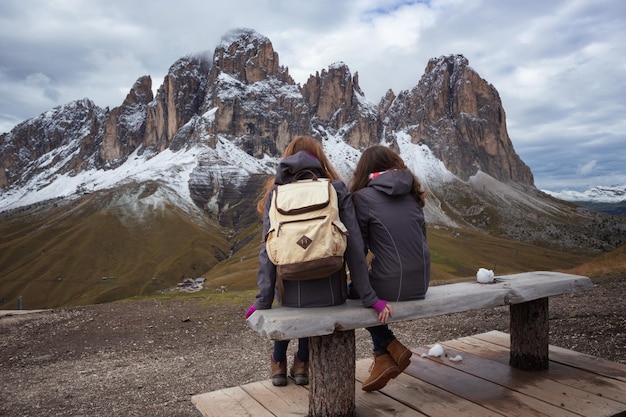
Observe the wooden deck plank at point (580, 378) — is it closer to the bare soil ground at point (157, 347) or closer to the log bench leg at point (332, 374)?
the log bench leg at point (332, 374)

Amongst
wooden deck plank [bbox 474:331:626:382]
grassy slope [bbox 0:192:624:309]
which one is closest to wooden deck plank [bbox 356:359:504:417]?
wooden deck plank [bbox 474:331:626:382]

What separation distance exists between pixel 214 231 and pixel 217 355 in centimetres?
17325

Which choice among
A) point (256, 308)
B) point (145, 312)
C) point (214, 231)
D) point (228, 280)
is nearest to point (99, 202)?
point (214, 231)

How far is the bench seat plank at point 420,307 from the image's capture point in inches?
184

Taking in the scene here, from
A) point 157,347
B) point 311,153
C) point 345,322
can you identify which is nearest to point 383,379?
point 345,322

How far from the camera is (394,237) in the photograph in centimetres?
555

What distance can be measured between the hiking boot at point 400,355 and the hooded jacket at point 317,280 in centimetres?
89

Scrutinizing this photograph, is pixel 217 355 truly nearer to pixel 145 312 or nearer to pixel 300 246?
pixel 145 312

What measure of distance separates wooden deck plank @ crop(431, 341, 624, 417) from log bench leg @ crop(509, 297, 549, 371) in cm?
13

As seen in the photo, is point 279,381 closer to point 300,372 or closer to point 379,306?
point 300,372

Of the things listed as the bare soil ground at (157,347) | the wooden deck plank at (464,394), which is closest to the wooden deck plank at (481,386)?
the wooden deck plank at (464,394)

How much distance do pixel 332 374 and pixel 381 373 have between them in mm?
827

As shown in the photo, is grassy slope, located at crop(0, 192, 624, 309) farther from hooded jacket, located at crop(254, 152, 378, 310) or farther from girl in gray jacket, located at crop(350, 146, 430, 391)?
hooded jacket, located at crop(254, 152, 378, 310)

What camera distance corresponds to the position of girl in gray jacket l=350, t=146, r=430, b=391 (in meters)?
5.55
